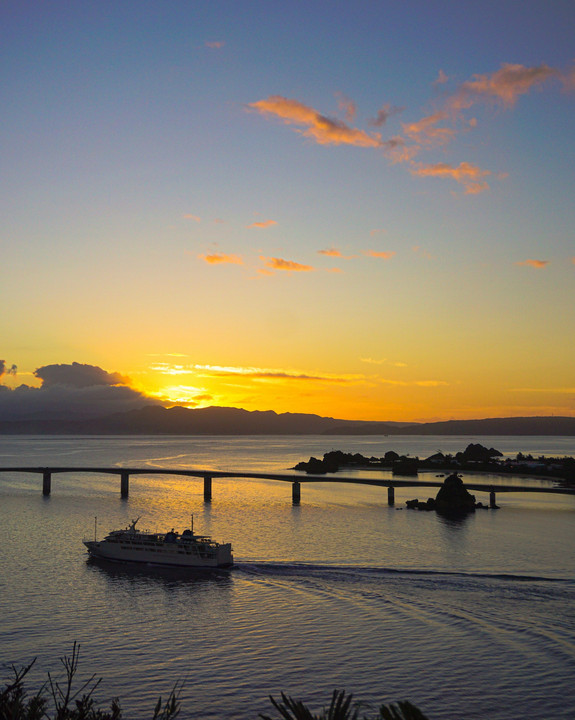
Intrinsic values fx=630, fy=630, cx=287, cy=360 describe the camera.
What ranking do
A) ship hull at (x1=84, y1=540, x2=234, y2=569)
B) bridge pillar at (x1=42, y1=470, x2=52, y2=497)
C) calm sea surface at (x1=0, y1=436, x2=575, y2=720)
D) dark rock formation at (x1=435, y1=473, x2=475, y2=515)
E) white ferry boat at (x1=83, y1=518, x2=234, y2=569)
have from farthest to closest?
1. bridge pillar at (x1=42, y1=470, x2=52, y2=497)
2. dark rock formation at (x1=435, y1=473, x2=475, y2=515)
3. ship hull at (x1=84, y1=540, x2=234, y2=569)
4. white ferry boat at (x1=83, y1=518, x2=234, y2=569)
5. calm sea surface at (x1=0, y1=436, x2=575, y2=720)

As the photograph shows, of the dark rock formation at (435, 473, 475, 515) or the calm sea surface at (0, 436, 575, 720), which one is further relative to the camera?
the dark rock formation at (435, 473, 475, 515)

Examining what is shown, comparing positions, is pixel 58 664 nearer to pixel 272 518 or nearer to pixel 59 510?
pixel 272 518

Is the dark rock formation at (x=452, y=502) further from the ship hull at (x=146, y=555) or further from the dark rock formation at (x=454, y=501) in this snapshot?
the ship hull at (x=146, y=555)

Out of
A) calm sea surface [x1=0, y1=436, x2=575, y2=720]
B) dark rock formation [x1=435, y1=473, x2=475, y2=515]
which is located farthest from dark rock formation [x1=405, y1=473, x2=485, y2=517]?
calm sea surface [x1=0, y1=436, x2=575, y2=720]

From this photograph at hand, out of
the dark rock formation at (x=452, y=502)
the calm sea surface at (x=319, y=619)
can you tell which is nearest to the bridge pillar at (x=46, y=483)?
the calm sea surface at (x=319, y=619)

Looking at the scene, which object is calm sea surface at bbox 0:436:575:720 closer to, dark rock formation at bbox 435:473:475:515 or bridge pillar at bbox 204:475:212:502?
dark rock formation at bbox 435:473:475:515

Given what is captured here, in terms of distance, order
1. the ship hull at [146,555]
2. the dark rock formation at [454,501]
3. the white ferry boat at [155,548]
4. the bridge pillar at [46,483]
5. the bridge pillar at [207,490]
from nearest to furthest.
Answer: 1. the white ferry boat at [155,548]
2. the ship hull at [146,555]
3. the dark rock formation at [454,501]
4. the bridge pillar at [207,490]
5. the bridge pillar at [46,483]

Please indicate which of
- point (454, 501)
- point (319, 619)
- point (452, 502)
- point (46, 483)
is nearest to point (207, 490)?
point (46, 483)
